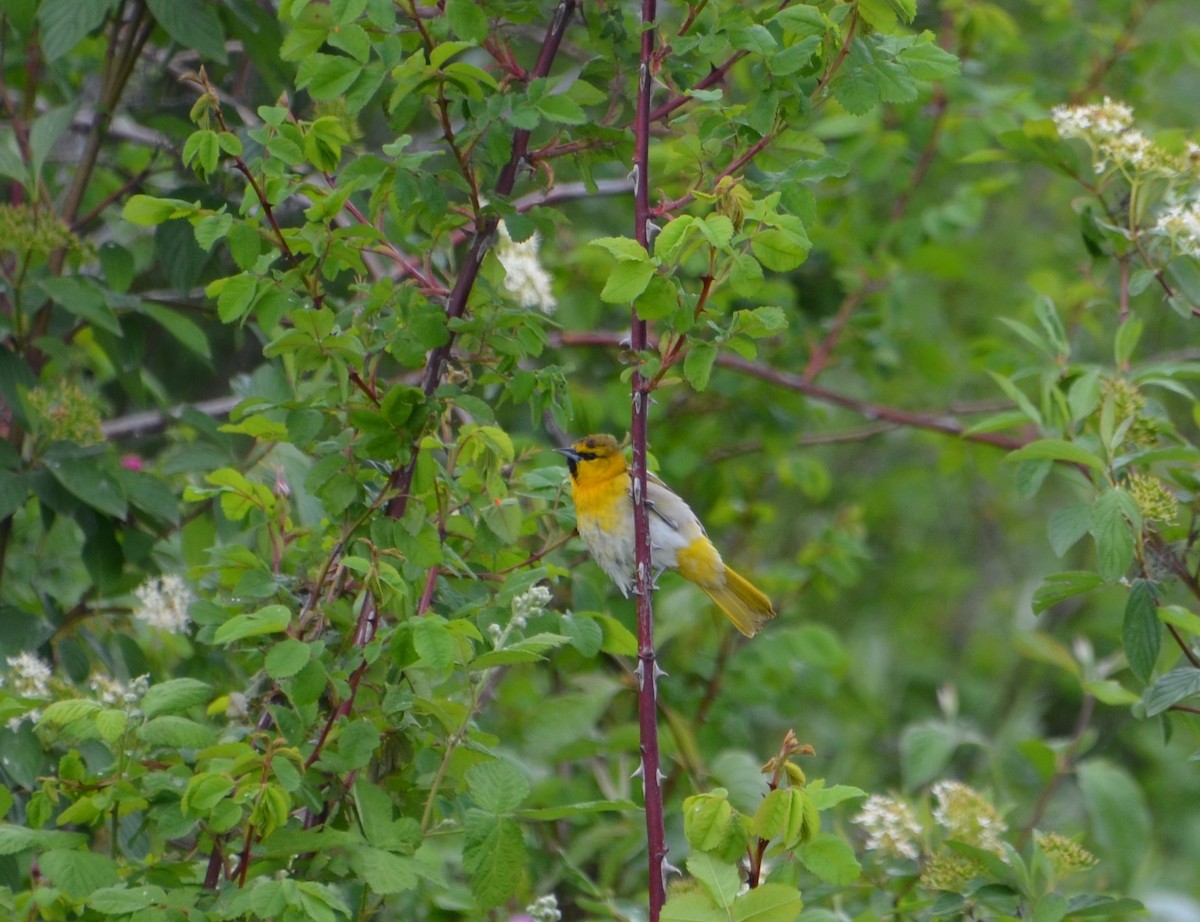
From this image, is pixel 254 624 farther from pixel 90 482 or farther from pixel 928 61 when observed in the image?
pixel 928 61

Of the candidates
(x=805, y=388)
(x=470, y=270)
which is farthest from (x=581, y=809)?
(x=805, y=388)

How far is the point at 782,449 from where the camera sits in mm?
5105

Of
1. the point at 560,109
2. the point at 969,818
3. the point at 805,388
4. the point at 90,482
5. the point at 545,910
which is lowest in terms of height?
the point at 805,388

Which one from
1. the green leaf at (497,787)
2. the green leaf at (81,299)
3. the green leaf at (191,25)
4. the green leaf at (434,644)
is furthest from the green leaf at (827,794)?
the green leaf at (191,25)

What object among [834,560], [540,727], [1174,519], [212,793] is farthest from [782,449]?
[212,793]

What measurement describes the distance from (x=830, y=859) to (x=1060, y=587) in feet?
2.67

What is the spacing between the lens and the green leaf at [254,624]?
6.23 ft

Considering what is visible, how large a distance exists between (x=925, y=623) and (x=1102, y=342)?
1.93 meters

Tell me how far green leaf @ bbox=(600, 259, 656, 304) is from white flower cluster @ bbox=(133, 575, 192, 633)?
133 centimetres

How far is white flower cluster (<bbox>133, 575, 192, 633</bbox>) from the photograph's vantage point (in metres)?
2.72

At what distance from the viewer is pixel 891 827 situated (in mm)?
2598

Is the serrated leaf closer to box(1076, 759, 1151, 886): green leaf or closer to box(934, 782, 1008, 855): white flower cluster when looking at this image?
box(934, 782, 1008, 855): white flower cluster

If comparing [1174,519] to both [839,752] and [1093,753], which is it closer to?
[839,752]

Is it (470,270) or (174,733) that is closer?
(174,733)
